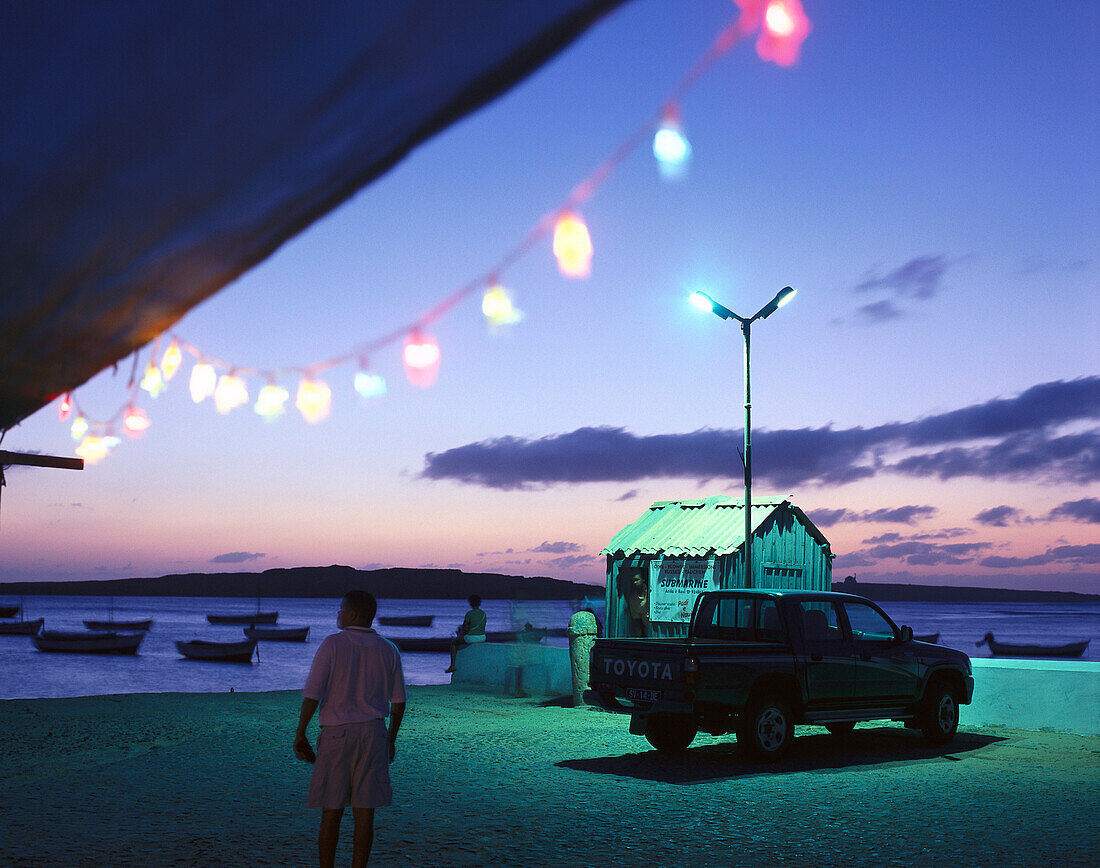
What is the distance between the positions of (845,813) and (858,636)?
4689 millimetres

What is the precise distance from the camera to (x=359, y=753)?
240 inches

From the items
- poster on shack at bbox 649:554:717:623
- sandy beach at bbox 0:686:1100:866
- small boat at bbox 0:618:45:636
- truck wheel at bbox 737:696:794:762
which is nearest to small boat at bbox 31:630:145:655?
small boat at bbox 0:618:45:636

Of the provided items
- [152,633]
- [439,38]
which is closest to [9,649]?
[152,633]

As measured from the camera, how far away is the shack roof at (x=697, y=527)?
890 inches

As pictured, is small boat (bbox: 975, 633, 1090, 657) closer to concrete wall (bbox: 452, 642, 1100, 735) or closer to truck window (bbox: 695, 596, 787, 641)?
concrete wall (bbox: 452, 642, 1100, 735)

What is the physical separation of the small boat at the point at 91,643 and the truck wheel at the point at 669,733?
69.2m

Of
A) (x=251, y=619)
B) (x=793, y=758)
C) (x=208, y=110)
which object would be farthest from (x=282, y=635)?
(x=208, y=110)

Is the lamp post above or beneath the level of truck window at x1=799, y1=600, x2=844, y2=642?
above

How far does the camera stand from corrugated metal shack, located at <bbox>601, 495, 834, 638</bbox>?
886 inches

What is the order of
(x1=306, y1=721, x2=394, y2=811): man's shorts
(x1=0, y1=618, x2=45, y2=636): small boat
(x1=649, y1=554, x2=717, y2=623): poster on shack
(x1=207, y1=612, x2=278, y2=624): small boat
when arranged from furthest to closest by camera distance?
1. (x1=207, y1=612, x2=278, y2=624): small boat
2. (x1=0, y1=618, x2=45, y2=636): small boat
3. (x1=649, y1=554, x2=717, y2=623): poster on shack
4. (x1=306, y1=721, x2=394, y2=811): man's shorts

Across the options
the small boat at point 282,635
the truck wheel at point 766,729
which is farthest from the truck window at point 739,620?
the small boat at point 282,635

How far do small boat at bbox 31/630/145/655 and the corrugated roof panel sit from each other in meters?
59.7

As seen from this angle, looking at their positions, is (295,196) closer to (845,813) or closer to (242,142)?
(242,142)

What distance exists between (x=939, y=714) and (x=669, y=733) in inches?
145
